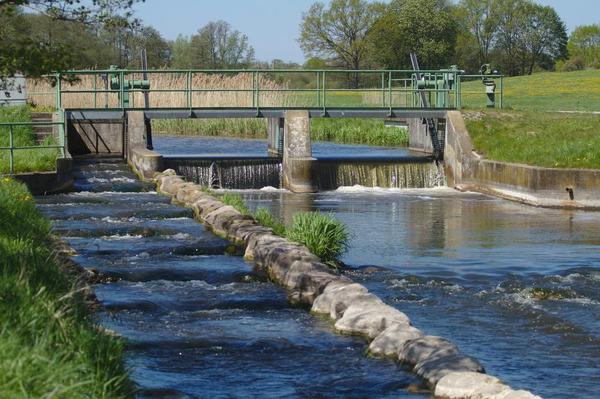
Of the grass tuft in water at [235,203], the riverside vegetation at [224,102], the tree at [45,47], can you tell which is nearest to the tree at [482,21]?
the riverside vegetation at [224,102]

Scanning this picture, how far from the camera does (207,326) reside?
11.5 meters

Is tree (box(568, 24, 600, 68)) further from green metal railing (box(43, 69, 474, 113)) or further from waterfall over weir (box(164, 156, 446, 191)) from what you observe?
waterfall over weir (box(164, 156, 446, 191))

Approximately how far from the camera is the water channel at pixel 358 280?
966cm

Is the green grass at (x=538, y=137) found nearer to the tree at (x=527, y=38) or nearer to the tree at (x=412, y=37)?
the tree at (x=412, y=37)

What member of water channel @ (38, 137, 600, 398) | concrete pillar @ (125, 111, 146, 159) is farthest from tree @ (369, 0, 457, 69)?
water channel @ (38, 137, 600, 398)

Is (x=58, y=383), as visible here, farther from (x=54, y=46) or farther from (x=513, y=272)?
(x=513, y=272)

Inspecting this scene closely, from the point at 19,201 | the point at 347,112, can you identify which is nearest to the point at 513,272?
the point at 19,201

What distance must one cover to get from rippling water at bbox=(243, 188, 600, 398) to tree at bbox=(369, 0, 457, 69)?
56071 millimetres

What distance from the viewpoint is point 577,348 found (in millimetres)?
11227

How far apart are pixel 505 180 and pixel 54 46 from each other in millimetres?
18332

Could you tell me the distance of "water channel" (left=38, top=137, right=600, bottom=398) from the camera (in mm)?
9664

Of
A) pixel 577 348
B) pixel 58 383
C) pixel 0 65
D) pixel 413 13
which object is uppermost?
pixel 413 13

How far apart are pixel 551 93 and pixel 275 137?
2686 cm

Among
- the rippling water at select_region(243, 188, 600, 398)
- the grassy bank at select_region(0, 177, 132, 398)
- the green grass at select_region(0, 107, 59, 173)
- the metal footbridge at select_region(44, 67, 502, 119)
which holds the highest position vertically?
the metal footbridge at select_region(44, 67, 502, 119)
